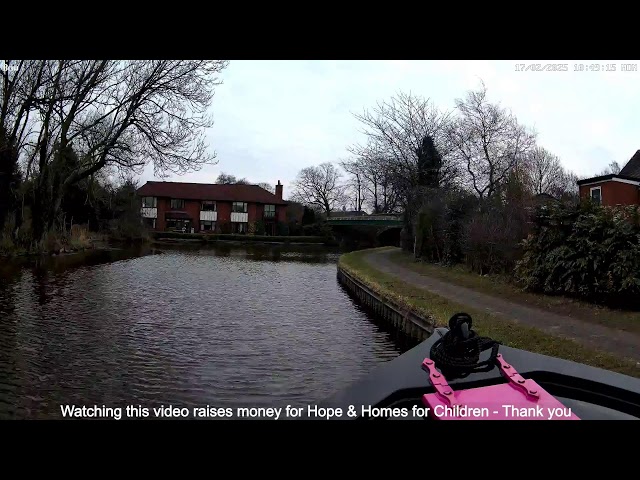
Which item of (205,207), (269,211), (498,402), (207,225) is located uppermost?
(205,207)

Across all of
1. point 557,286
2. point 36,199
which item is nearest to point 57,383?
point 557,286

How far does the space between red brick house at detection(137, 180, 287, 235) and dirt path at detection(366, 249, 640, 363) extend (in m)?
45.9

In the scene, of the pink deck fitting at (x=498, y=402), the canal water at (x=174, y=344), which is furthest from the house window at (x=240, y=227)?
the pink deck fitting at (x=498, y=402)

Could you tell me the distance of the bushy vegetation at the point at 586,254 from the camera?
333 inches

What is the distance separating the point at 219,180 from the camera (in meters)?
78.4

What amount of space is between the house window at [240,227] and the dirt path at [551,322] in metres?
47.7

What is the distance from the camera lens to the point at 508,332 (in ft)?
23.2

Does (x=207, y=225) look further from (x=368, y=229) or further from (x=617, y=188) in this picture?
(x=617, y=188)

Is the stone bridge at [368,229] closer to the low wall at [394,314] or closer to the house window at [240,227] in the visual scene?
the house window at [240,227]

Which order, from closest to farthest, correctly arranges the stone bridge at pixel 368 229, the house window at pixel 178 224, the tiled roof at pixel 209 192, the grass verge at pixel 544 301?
the grass verge at pixel 544 301
the stone bridge at pixel 368 229
the house window at pixel 178 224
the tiled roof at pixel 209 192

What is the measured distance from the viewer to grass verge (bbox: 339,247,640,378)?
17.9ft

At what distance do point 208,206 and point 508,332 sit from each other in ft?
181

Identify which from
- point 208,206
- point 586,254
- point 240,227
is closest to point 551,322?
point 586,254
